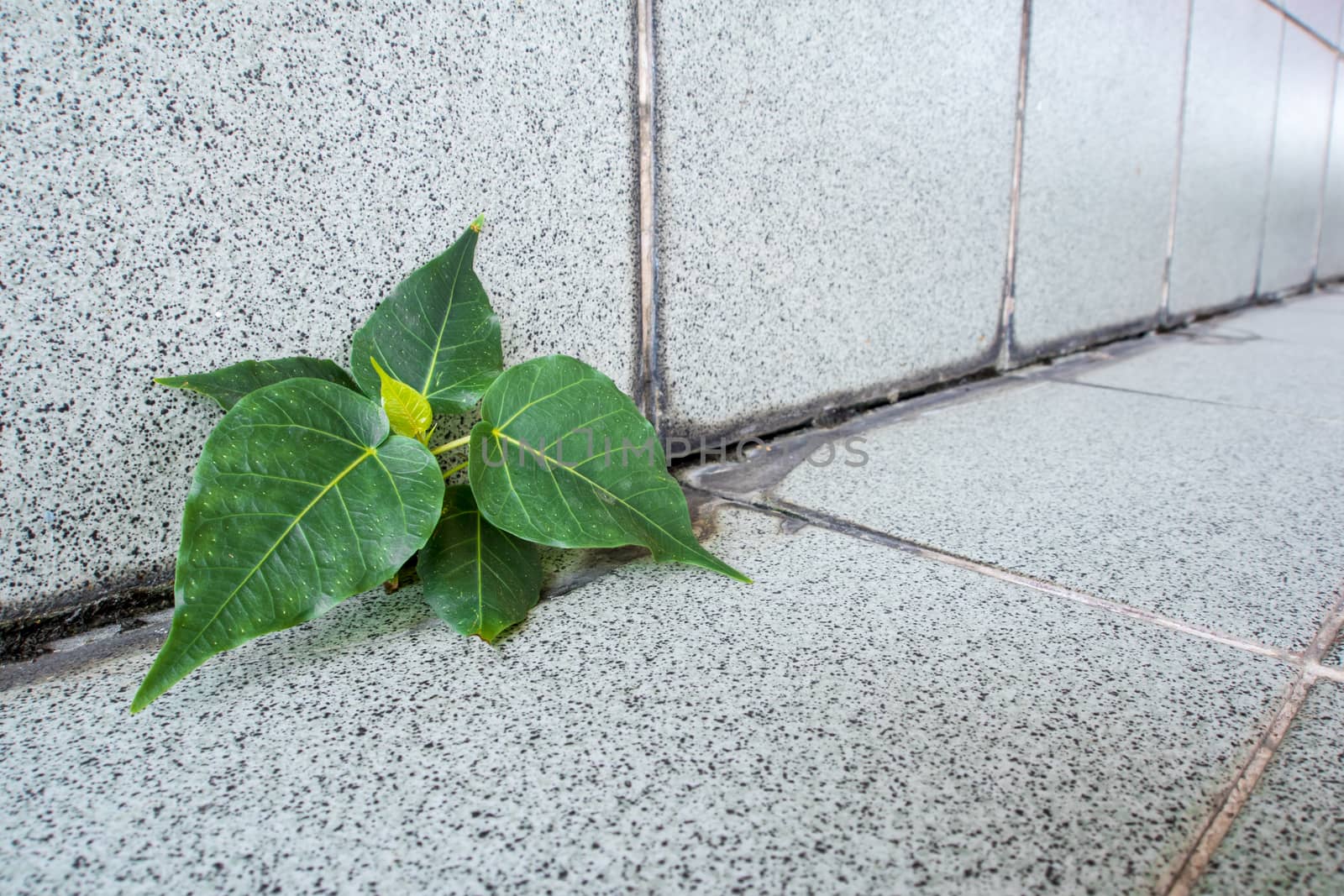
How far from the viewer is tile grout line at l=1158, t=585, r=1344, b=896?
0.60 meters

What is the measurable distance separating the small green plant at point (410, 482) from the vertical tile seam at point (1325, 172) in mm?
5319

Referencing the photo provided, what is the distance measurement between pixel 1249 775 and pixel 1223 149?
359 centimetres

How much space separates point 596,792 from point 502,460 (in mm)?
409

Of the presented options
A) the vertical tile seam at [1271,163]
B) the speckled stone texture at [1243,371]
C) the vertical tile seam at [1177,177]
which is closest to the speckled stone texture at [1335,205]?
the vertical tile seam at [1271,163]

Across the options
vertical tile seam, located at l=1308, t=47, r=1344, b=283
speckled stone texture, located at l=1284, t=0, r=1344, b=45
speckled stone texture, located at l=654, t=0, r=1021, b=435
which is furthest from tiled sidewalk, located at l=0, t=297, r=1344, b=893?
vertical tile seam, located at l=1308, t=47, r=1344, b=283

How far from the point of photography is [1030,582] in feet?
3.52

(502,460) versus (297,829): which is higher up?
(502,460)

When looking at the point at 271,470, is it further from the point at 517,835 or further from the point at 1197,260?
the point at 1197,260

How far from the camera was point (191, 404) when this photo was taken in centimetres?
100

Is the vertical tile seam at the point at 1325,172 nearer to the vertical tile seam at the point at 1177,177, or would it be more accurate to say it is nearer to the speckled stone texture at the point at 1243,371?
the speckled stone texture at the point at 1243,371

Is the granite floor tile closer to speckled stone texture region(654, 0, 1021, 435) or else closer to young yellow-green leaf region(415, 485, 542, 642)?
speckled stone texture region(654, 0, 1021, 435)

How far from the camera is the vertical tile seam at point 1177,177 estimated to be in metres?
2.98

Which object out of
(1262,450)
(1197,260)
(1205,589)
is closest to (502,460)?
(1205,589)

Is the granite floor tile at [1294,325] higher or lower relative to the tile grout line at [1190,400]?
higher
